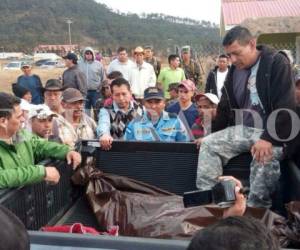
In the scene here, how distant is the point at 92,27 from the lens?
7725 cm

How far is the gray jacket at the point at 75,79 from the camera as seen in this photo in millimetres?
6754

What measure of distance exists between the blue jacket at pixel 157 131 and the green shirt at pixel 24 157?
0.91m

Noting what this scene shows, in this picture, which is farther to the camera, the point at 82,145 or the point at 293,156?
the point at 82,145

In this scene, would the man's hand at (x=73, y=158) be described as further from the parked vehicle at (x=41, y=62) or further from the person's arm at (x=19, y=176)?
the parked vehicle at (x=41, y=62)

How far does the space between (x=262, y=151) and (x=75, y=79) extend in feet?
15.4

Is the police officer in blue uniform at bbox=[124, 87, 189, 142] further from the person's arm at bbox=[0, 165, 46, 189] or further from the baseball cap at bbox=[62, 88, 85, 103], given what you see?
the person's arm at bbox=[0, 165, 46, 189]

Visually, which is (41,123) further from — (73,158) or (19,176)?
(19,176)

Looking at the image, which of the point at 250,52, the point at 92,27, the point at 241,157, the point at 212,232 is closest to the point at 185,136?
the point at 241,157

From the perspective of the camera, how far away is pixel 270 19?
809 cm

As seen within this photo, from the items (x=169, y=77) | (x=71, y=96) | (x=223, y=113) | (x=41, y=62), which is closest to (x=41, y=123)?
(x=71, y=96)

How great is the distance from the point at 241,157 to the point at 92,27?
77.1 metres

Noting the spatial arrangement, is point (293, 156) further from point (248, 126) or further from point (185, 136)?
point (185, 136)

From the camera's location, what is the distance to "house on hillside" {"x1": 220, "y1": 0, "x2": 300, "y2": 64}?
8070 mm

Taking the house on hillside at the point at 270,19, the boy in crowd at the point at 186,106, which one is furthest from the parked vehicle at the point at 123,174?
the house on hillside at the point at 270,19
